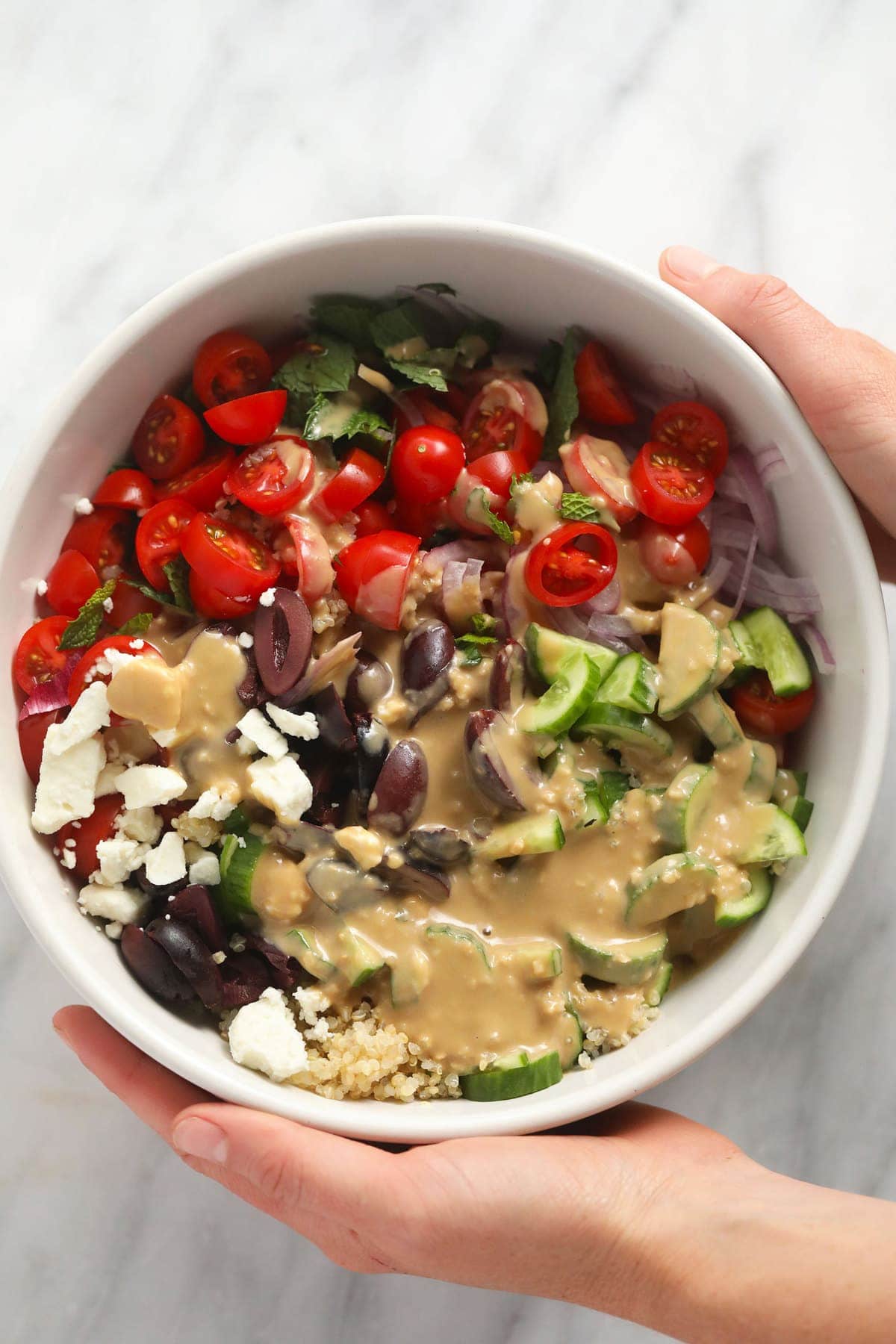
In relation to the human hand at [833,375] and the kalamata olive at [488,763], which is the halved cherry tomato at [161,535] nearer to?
the kalamata olive at [488,763]

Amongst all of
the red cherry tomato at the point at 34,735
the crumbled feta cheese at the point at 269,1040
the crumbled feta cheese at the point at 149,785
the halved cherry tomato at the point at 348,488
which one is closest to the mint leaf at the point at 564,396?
the halved cherry tomato at the point at 348,488

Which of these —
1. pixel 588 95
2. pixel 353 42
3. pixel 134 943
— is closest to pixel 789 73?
pixel 588 95

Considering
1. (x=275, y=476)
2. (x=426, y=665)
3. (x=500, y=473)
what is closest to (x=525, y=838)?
(x=426, y=665)

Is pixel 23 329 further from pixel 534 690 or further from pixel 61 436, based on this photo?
pixel 534 690

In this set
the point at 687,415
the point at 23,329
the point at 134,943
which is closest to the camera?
the point at 134,943

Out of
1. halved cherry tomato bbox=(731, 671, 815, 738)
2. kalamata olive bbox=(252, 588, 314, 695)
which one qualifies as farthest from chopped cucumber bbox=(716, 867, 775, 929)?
kalamata olive bbox=(252, 588, 314, 695)

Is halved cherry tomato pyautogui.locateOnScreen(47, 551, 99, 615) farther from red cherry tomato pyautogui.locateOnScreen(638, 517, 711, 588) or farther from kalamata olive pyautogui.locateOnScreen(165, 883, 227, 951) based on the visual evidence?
red cherry tomato pyautogui.locateOnScreen(638, 517, 711, 588)
